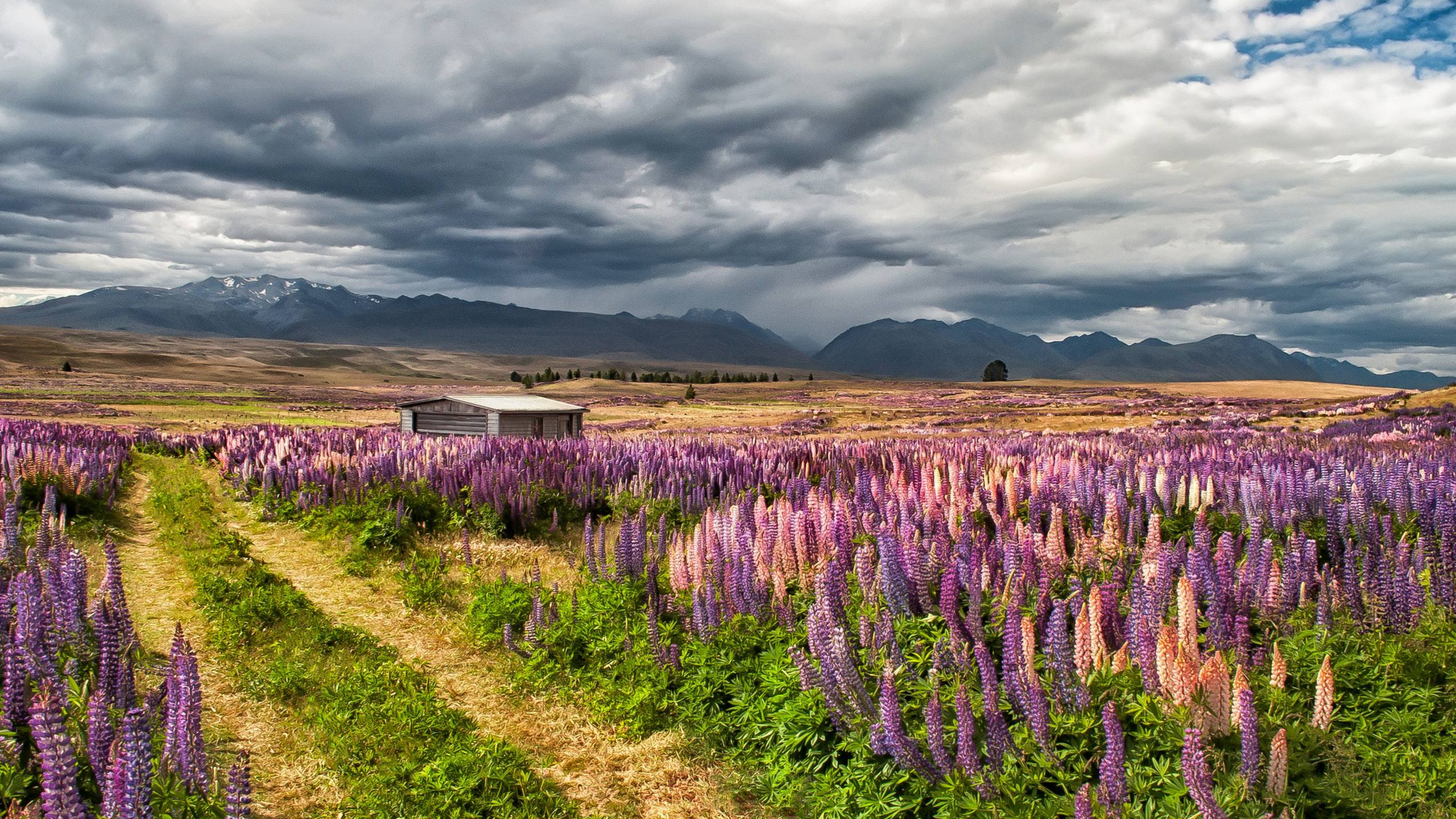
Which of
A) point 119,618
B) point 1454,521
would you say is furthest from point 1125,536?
point 119,618

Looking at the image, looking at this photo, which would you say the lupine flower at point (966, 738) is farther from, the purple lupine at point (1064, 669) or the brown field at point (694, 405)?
the brown field at point (694, 405)

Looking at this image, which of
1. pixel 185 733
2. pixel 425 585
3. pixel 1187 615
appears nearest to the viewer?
pixel 1187 615

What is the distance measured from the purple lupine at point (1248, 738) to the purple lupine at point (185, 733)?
4.77m

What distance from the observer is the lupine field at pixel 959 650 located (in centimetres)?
378

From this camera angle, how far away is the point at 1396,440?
1723 centimetres

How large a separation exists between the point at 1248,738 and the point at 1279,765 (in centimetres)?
13

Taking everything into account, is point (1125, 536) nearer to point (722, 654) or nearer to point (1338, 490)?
point (1338, 490)

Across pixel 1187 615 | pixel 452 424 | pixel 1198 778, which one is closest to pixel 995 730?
pixel 1198 778

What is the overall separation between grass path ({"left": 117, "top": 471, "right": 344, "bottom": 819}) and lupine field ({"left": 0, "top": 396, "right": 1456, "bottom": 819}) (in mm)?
345

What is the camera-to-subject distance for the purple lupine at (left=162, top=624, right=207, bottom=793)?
433 centimetres

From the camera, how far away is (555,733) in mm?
6102

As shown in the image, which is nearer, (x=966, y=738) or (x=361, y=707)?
(x=966, y=738)

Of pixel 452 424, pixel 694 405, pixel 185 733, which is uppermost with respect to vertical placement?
pixel 452 424

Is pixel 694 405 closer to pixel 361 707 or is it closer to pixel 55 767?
pixel 361 707
